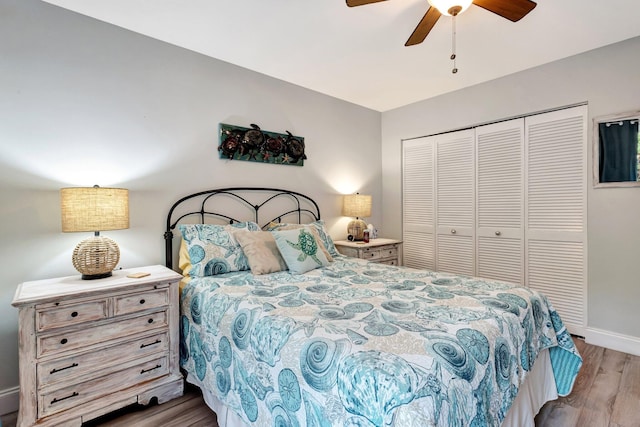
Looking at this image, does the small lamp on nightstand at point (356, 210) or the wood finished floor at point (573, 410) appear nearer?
the wood finished floor at point (573, 410)

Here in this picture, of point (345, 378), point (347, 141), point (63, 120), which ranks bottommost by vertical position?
point (345, 378)

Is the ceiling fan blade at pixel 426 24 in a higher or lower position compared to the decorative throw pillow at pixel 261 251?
higher

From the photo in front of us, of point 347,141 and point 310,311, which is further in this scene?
point 347,141

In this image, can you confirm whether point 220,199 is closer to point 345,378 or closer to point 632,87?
point 345,378

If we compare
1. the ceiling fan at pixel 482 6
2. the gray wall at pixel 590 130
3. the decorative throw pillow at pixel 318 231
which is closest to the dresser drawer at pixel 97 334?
the decorative throw pillow at pixel 318 231

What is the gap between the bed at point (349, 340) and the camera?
1029mm

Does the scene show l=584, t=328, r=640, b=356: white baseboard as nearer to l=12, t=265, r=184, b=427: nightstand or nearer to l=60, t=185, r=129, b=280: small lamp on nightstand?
l=12, t=265, r=184, b=427: nightstand

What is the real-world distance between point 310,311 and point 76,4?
8.17ft

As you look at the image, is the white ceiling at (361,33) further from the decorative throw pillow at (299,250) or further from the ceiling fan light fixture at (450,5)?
the decorative throw pillow at (299,250)

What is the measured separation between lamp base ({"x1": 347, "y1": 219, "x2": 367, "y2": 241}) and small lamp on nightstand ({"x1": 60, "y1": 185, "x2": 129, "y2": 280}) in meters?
2.42

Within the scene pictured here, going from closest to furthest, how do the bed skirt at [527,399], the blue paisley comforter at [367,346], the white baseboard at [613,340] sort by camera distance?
the blue paisley comforter at [367,346] → the bed skirt at [527,399] → the white baseboard at [613,340]

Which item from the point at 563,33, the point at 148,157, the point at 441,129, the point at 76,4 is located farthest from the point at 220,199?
the point at 563,33

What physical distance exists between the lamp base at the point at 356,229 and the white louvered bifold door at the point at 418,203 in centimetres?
78

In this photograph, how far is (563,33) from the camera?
2439mm
